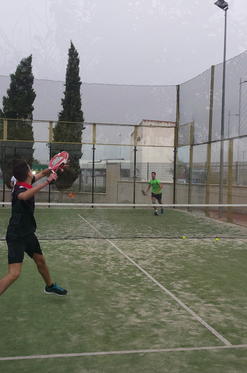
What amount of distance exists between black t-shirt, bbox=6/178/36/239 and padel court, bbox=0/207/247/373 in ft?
2.95

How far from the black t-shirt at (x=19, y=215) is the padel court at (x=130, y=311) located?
0.90 meters

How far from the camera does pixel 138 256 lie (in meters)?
8.09

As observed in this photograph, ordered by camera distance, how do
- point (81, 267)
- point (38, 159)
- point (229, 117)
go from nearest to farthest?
1. point (81, 267)
2. point (229, 117)
3. point (38, 159)

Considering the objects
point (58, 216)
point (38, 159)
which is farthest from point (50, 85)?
point (58, 216)

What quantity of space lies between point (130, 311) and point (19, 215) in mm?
1634

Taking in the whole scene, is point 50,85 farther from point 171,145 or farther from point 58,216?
point 58,216

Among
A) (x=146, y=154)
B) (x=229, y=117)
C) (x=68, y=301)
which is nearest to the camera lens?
(x=68, y=301)

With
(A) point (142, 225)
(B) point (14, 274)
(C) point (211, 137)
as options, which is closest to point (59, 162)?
(B) point (14, 274)

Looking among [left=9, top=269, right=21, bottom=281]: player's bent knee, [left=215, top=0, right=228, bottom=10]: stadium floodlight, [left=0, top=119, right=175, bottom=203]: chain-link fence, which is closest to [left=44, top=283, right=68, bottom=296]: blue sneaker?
[left=9, top=269, right=21, bottom=281]: player's bent knee

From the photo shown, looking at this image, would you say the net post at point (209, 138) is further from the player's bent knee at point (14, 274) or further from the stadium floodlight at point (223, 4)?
the player's bent knee at point (14, 274)

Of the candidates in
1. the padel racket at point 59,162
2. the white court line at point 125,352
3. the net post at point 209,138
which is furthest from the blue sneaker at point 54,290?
the net post at point 209,138

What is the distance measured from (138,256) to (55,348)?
4.43 metres

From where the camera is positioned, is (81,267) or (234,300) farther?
(81,267)

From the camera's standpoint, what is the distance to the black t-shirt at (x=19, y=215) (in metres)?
4.56
